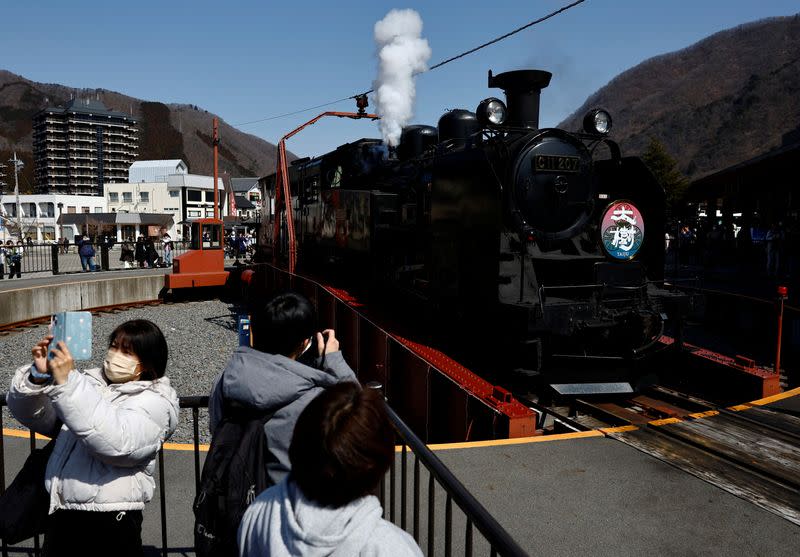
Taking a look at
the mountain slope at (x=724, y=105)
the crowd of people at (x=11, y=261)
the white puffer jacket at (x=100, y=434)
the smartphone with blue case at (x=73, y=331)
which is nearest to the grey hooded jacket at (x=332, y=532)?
the white puffer jacket at (x=100, y=434)

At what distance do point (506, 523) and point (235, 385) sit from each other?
2.61 metres

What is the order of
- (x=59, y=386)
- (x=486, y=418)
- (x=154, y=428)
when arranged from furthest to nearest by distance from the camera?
(x=486, y=418) → (x=154, y=428) → (x=59, y=386)

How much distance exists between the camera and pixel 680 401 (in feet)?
24.7

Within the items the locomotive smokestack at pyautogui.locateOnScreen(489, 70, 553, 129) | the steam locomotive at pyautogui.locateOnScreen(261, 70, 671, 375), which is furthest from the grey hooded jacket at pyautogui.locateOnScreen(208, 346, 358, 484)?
the locomotive smokestack at pyautogui.locateOnScreen(489, 70, 553, 129)

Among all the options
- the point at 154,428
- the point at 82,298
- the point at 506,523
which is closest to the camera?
the point at 154,428

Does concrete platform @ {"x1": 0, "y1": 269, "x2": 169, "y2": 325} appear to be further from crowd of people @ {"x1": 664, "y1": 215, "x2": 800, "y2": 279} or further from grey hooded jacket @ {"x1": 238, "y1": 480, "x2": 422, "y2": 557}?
crowd of people @ {"x1": 664, "y1": 215, "x2": 800, "y2": 279}

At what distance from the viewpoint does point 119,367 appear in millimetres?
2529

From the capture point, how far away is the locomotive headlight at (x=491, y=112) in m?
6.84

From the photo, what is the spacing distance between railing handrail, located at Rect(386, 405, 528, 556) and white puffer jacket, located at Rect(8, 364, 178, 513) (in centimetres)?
110

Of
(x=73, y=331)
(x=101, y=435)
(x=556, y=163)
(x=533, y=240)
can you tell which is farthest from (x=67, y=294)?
(x=101, y=435)

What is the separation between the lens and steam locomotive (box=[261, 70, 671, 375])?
6.72m

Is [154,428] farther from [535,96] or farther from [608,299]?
[535,96]

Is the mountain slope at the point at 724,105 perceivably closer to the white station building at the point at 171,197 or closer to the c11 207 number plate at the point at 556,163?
the white station building at the point at 171,197

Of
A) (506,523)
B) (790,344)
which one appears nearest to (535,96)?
(506,523)
